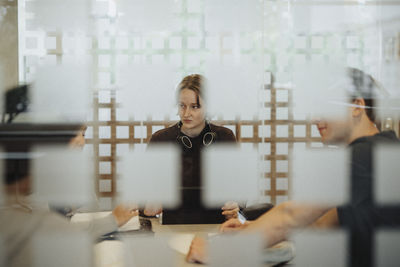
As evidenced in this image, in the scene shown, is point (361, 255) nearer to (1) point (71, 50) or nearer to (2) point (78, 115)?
(2) point (78, 115)

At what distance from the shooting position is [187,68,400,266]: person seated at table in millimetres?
2053

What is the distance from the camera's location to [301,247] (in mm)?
2084

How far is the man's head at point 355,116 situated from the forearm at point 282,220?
357 mm

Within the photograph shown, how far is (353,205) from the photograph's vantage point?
→ 6.93 feet

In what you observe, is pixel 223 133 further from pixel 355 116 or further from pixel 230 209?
pixel 355 116

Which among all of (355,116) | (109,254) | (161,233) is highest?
(355,116)

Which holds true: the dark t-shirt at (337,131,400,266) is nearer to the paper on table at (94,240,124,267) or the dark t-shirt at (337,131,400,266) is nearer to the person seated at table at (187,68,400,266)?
the person seated at table at (187,68,400,266)

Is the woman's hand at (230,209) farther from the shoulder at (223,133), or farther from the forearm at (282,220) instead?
the shoulder at (223,133)

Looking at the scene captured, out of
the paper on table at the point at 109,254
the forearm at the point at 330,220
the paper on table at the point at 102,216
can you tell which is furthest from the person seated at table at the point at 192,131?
the forearm at the point at 330,220

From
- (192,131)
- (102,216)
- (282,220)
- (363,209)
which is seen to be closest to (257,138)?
(192,131)

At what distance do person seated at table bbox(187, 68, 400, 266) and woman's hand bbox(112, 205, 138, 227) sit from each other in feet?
1.10

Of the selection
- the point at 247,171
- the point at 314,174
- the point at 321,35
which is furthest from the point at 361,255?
the point at 321,35

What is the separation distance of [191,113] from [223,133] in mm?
182

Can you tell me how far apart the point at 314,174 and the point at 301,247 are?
0.37m
